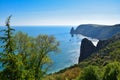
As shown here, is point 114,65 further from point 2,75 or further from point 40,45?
point 2,75

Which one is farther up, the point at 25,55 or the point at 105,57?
the point at 25,55

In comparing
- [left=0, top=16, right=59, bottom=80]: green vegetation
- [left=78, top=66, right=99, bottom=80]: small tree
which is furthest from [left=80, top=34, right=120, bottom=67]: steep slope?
[left=78, top=66, right=99, bottom=80]: small tree

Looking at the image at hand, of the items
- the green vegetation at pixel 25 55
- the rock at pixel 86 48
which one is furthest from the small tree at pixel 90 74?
the rock at pixel 86 48

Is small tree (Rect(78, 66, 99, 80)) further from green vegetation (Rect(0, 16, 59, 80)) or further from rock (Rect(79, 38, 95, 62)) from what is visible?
rock (Rect(79, 38, 95, 62))

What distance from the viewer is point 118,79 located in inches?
1475

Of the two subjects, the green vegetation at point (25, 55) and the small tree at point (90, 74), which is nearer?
the green vegetation at point (25, 55)

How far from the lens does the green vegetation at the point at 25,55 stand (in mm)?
22812

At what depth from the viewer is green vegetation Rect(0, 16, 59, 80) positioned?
74.8 feet

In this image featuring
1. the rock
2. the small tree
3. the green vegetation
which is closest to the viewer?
the green vegetation

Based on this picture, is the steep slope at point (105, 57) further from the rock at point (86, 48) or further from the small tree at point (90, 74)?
the small tree at point (90, 74)

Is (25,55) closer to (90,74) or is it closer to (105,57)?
(90,74)

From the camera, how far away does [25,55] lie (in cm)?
4066

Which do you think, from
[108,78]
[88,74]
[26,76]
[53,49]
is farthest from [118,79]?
[26,76]

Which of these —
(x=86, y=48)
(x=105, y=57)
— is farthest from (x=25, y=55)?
(x=86, y=48)
